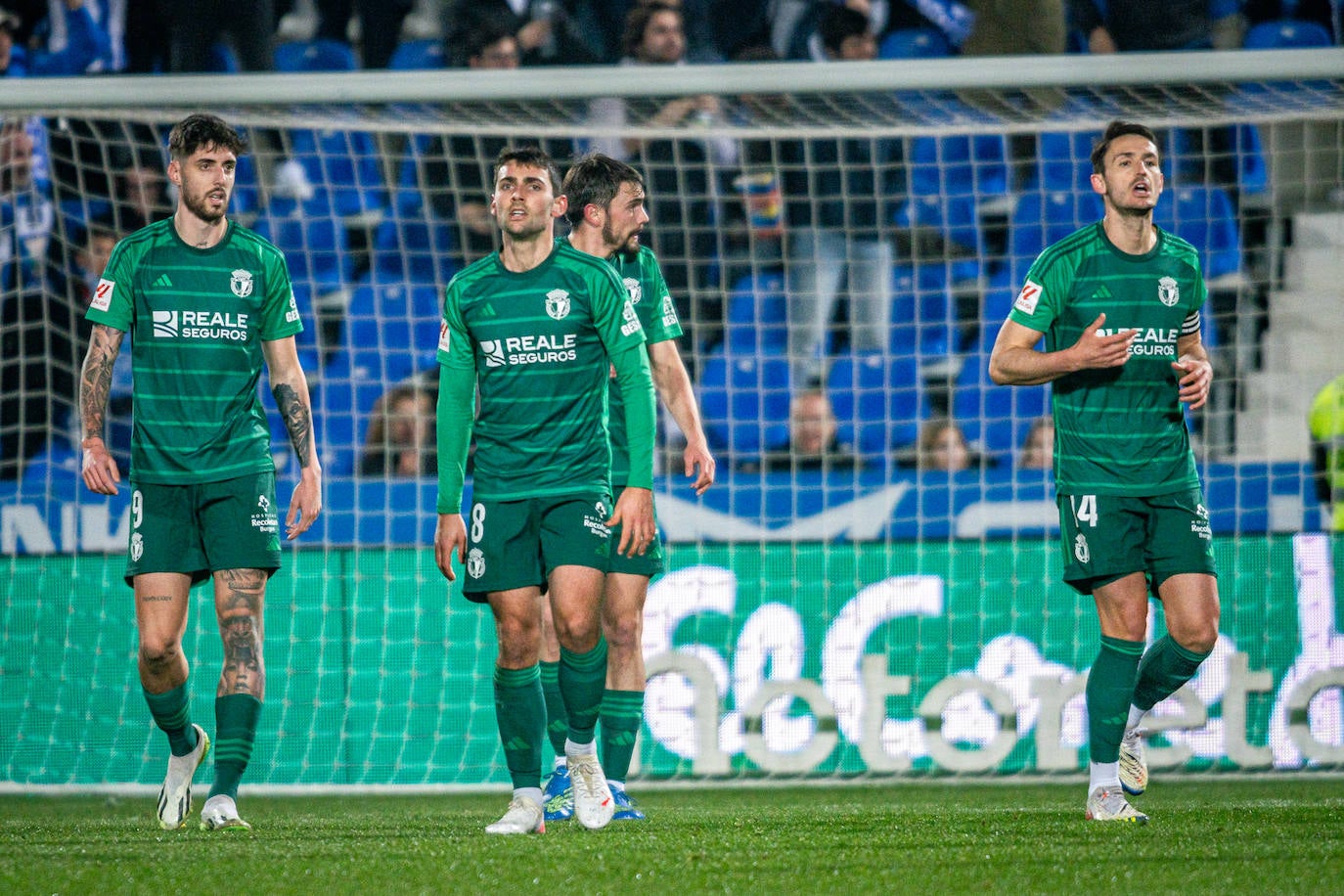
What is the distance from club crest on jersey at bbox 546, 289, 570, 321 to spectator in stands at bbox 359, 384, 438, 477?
414 cm

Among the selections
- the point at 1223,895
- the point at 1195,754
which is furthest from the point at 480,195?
the point at 1223,895

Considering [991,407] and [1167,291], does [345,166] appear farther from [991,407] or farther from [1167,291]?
[1167,291]

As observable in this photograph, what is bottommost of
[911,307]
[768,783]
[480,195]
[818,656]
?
[768,783]

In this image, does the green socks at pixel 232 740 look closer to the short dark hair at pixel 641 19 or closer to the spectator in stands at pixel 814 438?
the spectator in stands at pixel 814 438

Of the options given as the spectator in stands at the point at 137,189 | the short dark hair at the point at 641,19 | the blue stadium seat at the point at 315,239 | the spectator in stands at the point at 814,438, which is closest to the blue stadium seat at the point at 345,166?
the blue stadium seat at the point at 315,239

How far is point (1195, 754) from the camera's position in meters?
7.52

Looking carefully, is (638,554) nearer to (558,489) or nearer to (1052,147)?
(558,489)

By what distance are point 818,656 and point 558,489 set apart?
10.5 ft

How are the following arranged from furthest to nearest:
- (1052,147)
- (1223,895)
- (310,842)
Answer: (1052,147) < (310,842) < (1223,895)

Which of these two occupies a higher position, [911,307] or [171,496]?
[911,307]

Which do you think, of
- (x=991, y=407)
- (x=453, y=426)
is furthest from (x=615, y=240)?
(x=991, y=407)

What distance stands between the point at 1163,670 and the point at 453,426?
91.2 inches

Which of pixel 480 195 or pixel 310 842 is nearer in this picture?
pixel 310 842

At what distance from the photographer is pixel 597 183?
5.49 meters
